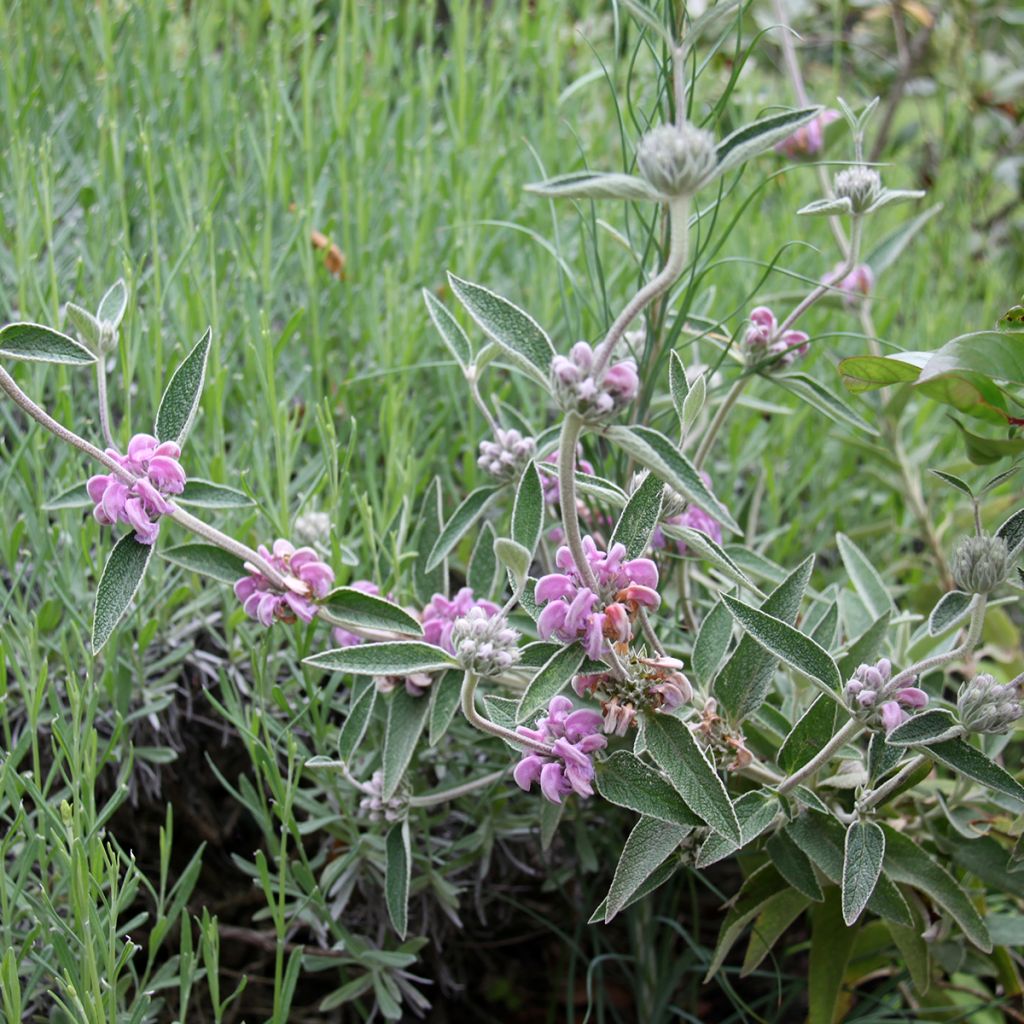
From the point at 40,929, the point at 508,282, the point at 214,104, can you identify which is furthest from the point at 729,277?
the point at 40,929

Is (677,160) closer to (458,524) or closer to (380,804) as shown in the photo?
(458,524)

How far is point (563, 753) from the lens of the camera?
2.36ft

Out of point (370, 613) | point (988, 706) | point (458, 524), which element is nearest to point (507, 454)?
point (458, 524)

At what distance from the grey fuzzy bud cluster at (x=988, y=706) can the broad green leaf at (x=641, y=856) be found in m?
0.19

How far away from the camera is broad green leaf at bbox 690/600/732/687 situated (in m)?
0.84

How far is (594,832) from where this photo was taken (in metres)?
1.04

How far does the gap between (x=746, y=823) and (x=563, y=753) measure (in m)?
0.14

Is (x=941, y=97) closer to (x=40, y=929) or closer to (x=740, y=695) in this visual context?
(x=740, y=695)

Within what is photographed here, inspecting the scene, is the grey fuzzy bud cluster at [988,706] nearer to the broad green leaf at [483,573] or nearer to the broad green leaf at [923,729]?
the broad green leaf at [923,729]

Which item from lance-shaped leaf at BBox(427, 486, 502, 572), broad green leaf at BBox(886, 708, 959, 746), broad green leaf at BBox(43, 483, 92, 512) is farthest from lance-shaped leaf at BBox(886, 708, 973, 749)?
broad green leaf at BBox(43, 483, 92, 512)

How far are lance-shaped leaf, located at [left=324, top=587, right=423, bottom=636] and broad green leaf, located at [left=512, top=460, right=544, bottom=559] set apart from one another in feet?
0.35

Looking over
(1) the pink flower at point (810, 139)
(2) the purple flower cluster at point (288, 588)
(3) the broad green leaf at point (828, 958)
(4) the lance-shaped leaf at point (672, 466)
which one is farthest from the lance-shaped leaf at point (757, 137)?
(1) the pink flower at point (810, 139)

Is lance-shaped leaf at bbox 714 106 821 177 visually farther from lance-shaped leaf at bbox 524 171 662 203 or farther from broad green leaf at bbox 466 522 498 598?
broad green leaf at bbox 466 522 498 598

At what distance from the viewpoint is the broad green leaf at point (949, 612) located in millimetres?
760
